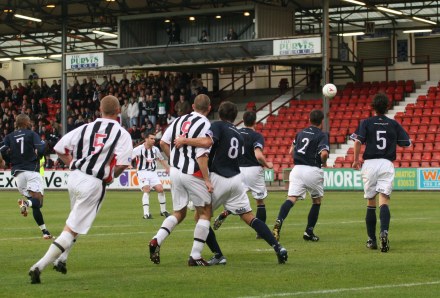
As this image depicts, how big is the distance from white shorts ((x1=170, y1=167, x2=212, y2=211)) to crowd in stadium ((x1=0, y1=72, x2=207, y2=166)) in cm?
3361

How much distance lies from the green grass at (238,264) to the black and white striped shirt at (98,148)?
53.5 inches

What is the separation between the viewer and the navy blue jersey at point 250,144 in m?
17.9

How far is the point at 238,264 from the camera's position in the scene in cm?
1375

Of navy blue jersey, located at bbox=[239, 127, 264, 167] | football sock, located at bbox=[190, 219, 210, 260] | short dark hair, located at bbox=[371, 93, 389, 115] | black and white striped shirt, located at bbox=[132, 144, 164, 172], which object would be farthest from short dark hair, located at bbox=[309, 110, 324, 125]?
black and white striped shirt, located at bbox=[132, 144, 164, 172]

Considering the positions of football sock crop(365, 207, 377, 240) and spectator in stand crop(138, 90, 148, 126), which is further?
spectator in stand crop(138, 90, 148, 126)

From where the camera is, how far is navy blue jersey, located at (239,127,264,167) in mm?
17875

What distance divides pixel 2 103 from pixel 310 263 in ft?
157

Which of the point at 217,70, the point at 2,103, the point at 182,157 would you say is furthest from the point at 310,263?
the point at 2,103

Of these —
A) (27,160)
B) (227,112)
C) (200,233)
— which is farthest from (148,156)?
(200,233)

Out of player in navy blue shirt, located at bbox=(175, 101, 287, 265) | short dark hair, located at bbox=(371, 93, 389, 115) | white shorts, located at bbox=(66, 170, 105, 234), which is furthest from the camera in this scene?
short dark hair, located at bbox=(371, 93, 389, 115)

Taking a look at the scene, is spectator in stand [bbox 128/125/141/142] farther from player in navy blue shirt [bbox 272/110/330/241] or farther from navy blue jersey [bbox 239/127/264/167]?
player in navy blue shirt [bbox 272/110/330/241]

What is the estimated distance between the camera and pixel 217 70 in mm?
56156

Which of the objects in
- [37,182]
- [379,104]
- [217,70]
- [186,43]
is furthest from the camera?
[217,70]

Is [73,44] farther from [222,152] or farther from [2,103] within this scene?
[222,152]
